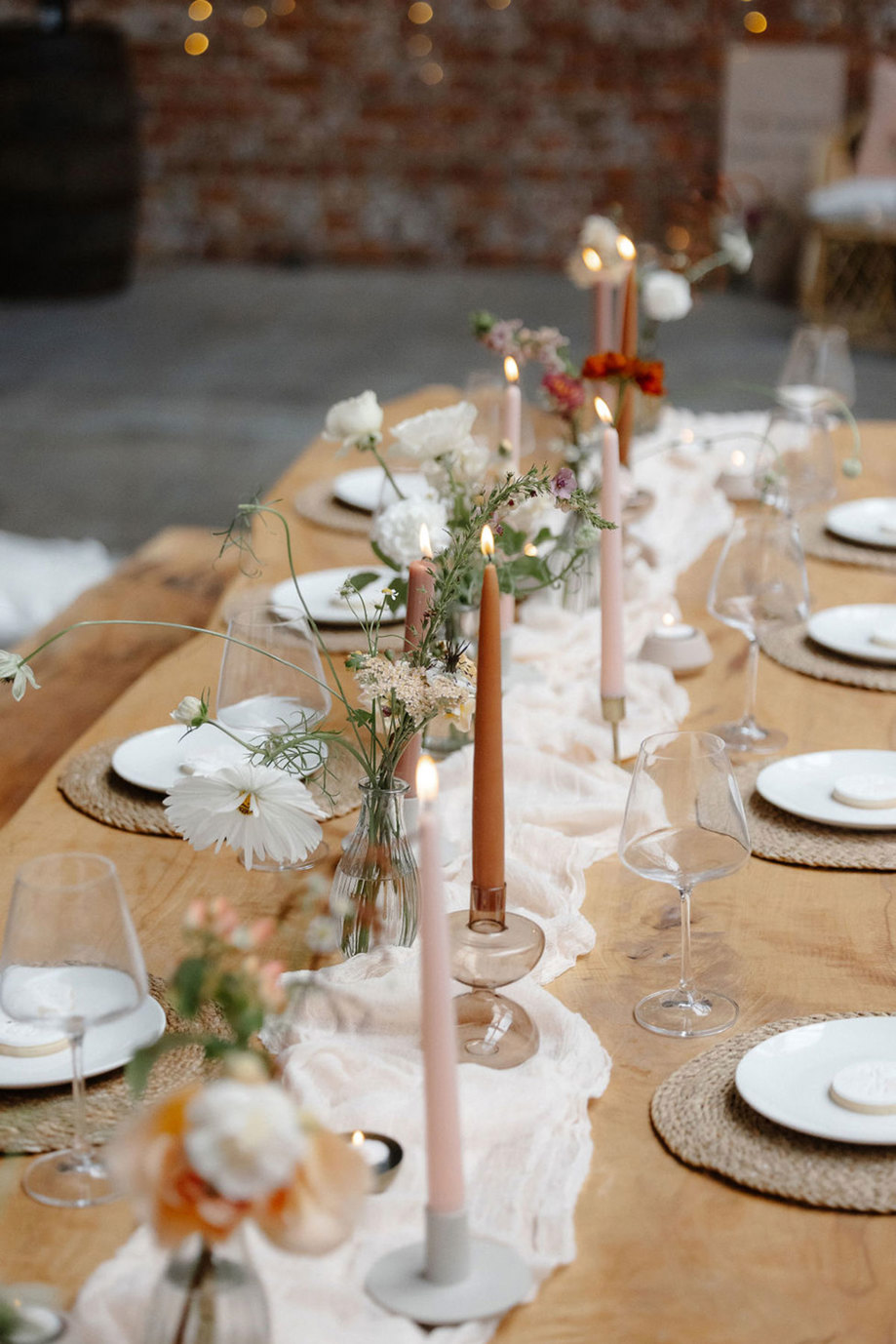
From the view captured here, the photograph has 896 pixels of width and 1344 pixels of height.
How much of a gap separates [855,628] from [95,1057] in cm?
103

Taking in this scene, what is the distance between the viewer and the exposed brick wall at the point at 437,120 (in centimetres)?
632

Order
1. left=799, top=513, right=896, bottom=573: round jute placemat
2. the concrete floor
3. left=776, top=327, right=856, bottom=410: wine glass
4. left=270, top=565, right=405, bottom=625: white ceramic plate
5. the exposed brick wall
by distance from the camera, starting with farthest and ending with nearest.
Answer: the exposed brick wall, the concrete floor, left=776, top=327, right=856, bottom=410: wine glass, left=799, top=513, right=896, bottom=573: round jute placemat, left=270, top=565, right=405, bottom=625: white ceramic plate

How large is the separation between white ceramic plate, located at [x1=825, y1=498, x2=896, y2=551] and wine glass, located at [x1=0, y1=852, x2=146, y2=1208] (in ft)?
4.64

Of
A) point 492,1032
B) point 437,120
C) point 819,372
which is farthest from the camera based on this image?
point 437,120

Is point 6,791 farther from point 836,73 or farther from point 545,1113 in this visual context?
point 836,73

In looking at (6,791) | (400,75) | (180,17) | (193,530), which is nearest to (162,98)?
(180,17)

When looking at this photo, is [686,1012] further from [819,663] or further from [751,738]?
[819,663]

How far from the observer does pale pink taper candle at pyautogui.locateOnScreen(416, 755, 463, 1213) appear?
63cm

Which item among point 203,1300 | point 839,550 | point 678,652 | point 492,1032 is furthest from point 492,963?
point 839,550

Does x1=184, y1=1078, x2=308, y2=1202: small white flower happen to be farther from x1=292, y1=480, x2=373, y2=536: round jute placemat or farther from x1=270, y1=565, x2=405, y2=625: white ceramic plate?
x1=292, y1=480, x2=373, y2=536: round jute placemat

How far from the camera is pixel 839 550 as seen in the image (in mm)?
1933

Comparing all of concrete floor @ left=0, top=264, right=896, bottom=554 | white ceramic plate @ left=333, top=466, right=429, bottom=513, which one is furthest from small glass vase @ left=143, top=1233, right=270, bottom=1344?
concrete floor @ left=0, top=264, right=896, bottom=554

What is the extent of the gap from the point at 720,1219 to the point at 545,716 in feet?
2.23

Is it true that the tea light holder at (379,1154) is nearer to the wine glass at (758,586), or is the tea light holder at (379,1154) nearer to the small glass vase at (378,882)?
the small glass vase at (378,882)
